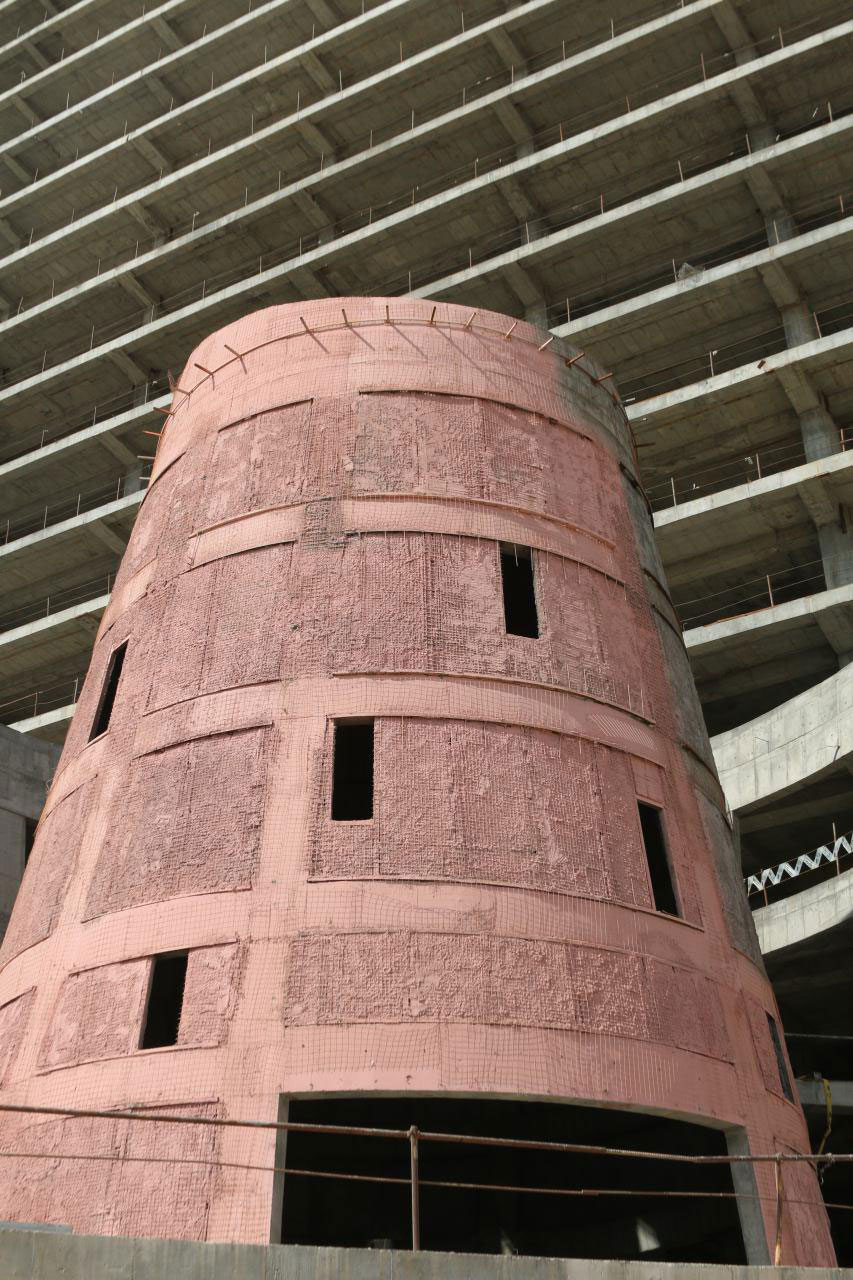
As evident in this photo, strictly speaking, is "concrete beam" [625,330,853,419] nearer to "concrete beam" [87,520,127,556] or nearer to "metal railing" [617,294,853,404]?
"metal railing" [617,294,853,404]

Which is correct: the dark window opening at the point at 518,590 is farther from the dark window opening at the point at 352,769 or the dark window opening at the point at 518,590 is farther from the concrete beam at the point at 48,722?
the concrete beam at the point at 48,722

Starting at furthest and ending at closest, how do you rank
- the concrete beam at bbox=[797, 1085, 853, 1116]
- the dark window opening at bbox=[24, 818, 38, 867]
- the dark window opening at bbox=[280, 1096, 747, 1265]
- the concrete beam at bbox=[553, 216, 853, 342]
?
1. the concrete beam at bbox=[553, 216, 853, 342]
2. the dark window opening at bbox=[24, 818, 38, 867]
3. the concrete beam at bbox=[797, 1085, 853, 1116]
4. the dark window opening at bbox=[280, 1096, 747, 1265]

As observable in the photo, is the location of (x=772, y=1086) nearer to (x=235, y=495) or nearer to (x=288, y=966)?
(x=288, y=966)

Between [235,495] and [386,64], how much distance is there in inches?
1232

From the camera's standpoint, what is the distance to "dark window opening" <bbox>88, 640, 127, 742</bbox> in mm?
15461

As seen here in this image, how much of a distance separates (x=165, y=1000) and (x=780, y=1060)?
21.5ft

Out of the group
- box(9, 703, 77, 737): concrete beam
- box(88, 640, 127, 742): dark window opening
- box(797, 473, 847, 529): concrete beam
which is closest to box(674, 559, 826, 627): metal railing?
box(797, 473, 847, 529): concrete beam

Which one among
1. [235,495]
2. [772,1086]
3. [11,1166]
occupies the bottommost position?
[11,1166]

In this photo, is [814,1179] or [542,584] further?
[542,584]

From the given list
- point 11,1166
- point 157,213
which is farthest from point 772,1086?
point 157,213

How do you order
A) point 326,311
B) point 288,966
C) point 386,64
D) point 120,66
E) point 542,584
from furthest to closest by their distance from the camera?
point 120,66, point 386,64, point 326,311, point 542,584, point 288,966

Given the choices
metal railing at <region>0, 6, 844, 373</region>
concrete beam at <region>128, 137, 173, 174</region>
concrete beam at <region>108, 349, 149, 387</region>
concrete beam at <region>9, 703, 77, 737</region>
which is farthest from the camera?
concrete beam at <region>128, 137, 173, 174</region>

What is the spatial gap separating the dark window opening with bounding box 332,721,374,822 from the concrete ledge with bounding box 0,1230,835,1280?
5474mm

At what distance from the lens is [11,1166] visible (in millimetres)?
11648
